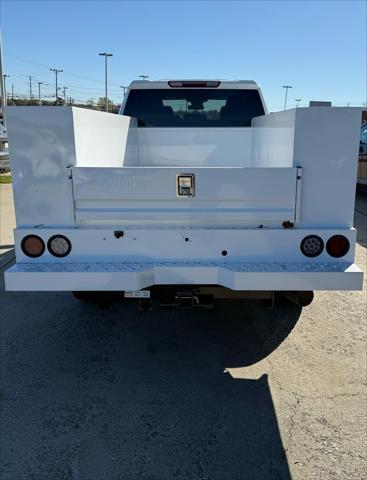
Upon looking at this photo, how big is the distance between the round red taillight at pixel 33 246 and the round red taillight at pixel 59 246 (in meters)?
0.06

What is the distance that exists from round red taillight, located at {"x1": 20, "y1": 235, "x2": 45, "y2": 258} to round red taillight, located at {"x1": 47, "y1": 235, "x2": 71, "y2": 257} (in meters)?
0.06

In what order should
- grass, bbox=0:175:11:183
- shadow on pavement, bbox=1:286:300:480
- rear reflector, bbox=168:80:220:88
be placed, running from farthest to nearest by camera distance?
grass, bbox=0:175:11:183 → rear reflector, bbox=168:80:220:88 → shadow on pavement, bbox=1:286:300:480

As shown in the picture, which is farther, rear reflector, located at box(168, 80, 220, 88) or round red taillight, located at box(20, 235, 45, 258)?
rear reflector, located at box(168, 80, 220, 88)

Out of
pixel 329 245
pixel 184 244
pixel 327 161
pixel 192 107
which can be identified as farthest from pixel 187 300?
pixel 192 107

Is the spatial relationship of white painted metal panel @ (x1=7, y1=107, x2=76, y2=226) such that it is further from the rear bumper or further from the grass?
the grass

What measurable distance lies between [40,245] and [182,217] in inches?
40.8

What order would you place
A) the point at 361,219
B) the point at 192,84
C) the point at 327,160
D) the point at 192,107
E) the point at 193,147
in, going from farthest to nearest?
the point at 361,219, the point at 192,107, the point at 192,84, the point at 193,147, the point at 327,160

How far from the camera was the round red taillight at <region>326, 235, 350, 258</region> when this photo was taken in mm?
3225

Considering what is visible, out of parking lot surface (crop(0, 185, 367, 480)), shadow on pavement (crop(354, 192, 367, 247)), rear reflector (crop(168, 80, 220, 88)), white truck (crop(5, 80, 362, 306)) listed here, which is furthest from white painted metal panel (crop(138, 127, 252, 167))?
shadow on pavement (crop(354, 192, 367, 247))

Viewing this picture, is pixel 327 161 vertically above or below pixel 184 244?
above

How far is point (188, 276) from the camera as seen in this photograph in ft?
10.5

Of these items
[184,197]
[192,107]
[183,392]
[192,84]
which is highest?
[192,84]

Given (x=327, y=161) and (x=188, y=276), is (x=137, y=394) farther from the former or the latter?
(x=327, y=161)

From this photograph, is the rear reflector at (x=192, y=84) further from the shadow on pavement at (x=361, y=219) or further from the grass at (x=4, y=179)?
the grass at (x=4, y=179)
